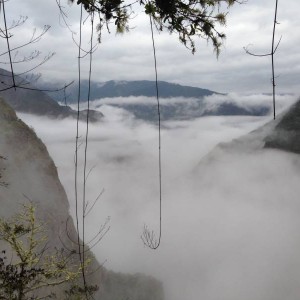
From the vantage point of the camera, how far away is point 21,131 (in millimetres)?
44438

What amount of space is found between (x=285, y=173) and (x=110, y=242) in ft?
313

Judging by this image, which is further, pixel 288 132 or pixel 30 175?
pixel 288 132

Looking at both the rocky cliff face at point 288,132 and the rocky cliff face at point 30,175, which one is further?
the rocky cliff face at point 288,132

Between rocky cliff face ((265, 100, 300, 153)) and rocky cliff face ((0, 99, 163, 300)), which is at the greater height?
rocky cliff face ((0, 99, 163, 300))

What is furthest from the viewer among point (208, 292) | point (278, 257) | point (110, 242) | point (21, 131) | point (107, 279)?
point (278, 257)

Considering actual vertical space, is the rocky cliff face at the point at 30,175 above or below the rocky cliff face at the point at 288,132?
above

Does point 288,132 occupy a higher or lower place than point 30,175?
lower

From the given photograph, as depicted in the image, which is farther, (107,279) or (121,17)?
(107,279)

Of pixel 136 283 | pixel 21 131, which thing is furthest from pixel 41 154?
pixel 136 283

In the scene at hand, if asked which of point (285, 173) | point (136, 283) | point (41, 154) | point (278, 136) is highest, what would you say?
point (41, 154)

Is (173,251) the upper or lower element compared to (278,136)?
lower

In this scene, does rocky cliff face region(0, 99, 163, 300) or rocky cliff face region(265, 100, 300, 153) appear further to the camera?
rocky cliff face region(265, 100, 300, 153)

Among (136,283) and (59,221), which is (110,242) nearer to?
(136,283)

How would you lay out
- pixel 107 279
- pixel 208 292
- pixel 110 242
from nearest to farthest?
pixel 107 279 → pixel 208 292 → pixel 110 242
